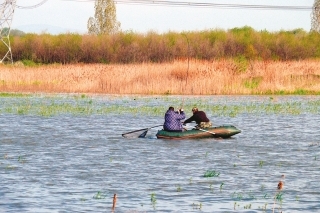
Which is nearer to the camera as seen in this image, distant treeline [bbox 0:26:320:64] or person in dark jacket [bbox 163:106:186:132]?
person in dark jacket [bbox 163:106:186:132]

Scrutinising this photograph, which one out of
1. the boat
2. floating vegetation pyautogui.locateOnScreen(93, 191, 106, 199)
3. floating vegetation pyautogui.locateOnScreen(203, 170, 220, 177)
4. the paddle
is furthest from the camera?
the paddle

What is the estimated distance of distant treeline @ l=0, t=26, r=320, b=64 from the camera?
6562cm

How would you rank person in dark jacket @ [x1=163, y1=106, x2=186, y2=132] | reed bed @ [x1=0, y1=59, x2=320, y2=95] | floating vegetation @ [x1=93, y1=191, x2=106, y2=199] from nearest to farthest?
floating vegetation @ [x1=93, y1=191, x2=106, y2=199], person in dark jacket @ [x1=163, y1=106, x2=186, y2=132], reed bed @ [x1=0, y1=59, x2=320, y2=95]

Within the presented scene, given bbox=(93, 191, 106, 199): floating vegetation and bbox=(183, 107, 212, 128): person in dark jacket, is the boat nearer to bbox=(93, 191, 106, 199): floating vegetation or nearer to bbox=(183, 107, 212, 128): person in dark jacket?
bbox=(183, 107, 212, 128): person in dark jacket

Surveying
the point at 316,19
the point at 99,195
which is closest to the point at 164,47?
the point at 316,19

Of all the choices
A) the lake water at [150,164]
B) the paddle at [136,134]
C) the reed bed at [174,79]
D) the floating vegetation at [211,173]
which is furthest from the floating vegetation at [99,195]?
the reed bed at [174,79]

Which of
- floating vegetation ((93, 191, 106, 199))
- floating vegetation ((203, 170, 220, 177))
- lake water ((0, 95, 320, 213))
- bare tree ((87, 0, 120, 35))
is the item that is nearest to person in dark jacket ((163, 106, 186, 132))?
lake water ((0, 95, 320, 213))

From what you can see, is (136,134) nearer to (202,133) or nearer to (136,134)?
(136,134)

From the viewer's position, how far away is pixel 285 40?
67.8 metres

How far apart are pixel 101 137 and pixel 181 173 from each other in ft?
26.6

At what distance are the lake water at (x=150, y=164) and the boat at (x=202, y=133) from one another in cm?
17

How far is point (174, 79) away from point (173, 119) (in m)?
19.7

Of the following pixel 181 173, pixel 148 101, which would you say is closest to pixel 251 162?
pixel 181 173

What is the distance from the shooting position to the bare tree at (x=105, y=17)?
9262cm
